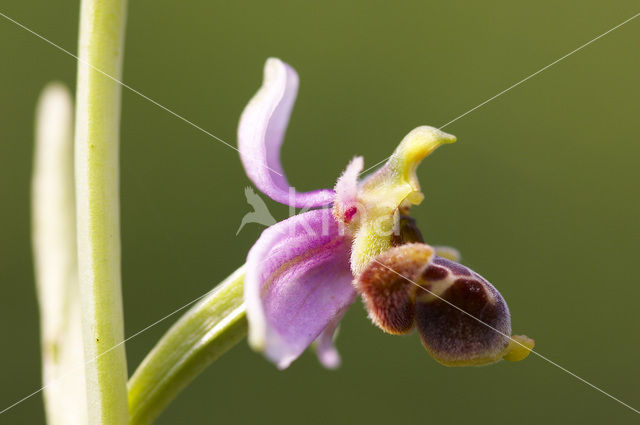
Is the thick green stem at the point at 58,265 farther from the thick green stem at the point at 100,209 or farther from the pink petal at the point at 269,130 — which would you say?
the pink petal at the point at 269,130

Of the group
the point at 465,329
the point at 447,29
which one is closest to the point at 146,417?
the point at 465,329

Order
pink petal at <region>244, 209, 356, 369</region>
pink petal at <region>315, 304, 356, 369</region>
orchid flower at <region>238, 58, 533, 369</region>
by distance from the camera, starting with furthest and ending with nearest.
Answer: pink petal at <region>315, 304, 356, 369</region> → orchid flower at <region>238, 58, 533, 369</region> → pink petal at <region>244, 209, 356, 369</region>

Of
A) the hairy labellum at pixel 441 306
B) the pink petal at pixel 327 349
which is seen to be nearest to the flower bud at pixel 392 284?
the hairy labellum at pixel 441 306

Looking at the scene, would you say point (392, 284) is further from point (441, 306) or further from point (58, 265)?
point (58, 265)

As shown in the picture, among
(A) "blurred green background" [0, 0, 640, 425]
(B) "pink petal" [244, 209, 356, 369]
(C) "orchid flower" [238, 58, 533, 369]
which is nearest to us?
(B) "pink petal" [244, 209, 356, 369]

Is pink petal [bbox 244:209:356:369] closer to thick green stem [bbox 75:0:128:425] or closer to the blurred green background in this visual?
thick green stem [bbox 75:0:128:425]

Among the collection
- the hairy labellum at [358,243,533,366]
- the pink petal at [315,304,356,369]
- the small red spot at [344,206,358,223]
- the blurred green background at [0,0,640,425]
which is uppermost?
the small red spot at [344,206,358,223]

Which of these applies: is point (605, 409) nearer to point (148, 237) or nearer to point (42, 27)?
point (148, 237)

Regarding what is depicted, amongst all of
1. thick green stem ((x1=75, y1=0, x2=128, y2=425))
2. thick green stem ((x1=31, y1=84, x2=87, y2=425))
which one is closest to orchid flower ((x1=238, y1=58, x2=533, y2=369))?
thick green stem ((x1=75, y1=0, x2=128, y2=425))
